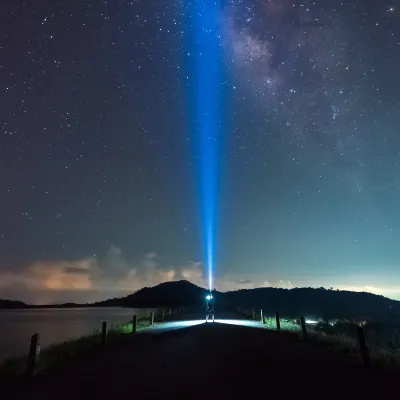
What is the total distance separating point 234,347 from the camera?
15.2 m

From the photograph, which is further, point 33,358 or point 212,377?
point 33,358

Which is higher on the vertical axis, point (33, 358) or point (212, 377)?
point (33, 358)

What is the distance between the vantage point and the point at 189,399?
7.21 meters

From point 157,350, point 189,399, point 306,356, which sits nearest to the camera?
point 189,399

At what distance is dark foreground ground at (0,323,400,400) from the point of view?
7832 mm

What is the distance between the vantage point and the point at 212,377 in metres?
9.22

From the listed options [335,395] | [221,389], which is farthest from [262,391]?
[335,395]

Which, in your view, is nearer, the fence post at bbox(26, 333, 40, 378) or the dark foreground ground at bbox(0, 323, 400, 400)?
the dark foreground ground at bbox(0, 323, 400, 400)

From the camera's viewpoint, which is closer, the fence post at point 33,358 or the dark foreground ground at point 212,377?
the dark foreground ground at point 212,377

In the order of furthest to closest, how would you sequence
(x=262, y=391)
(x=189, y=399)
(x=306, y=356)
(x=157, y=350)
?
(x=157, y=350), (x=306, y=356), (x=262, y=391), (x=189, y=399)

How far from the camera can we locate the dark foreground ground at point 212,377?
25.7 ft

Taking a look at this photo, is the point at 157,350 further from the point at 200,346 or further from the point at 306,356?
the point at 306,356

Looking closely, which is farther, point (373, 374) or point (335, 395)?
point (373, 374)

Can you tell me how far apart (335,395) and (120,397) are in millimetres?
4131
